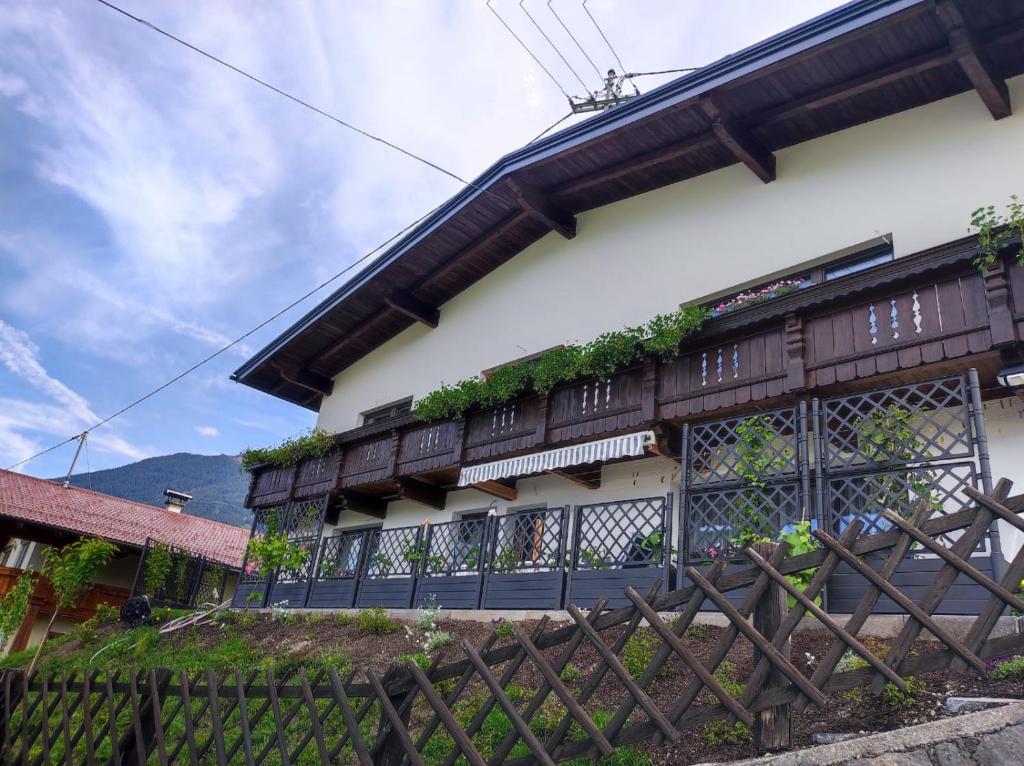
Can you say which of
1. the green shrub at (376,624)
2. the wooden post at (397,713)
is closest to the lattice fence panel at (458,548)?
the green shrub at (376,624)

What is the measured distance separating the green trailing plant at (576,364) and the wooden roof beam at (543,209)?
309 cm

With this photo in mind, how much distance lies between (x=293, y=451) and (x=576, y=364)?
7.68 m

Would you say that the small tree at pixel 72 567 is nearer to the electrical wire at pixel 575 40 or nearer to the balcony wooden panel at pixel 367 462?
the balcony wooden panel at pixel 367 462

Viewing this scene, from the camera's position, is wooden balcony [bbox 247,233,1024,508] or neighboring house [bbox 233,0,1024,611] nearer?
wooden balcony [bbox 247,233,1024,508]

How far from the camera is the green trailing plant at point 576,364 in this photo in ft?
29.2

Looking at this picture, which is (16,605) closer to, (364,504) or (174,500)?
(364,504)

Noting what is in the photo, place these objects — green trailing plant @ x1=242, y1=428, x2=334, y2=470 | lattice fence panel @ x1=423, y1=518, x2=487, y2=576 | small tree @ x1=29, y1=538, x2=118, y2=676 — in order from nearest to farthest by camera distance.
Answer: lattice fence panel @ x1=423, y1=518, x2=487, y2=576 < small tree @ x1=29, y1=538, x2=118, y2=676 < green trailing plant @ x1=242, y1=428, x2=334, y2=470

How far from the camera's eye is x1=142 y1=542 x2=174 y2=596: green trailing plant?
16.3m

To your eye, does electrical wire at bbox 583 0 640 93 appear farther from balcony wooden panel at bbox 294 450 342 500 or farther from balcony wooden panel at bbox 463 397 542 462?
balcony wooden panel at bbox 294 450 342 500

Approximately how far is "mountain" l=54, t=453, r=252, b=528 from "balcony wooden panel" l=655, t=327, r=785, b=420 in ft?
265

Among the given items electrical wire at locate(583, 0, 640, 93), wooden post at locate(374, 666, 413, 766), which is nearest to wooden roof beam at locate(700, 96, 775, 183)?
electrical wire at locate(583, 0, 640, 93)

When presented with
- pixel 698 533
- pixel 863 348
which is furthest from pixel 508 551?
pixel 863 348

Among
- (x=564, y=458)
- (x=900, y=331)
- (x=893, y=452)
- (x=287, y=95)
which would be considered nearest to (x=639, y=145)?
(x=564, y=458)

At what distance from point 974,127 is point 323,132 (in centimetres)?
827
